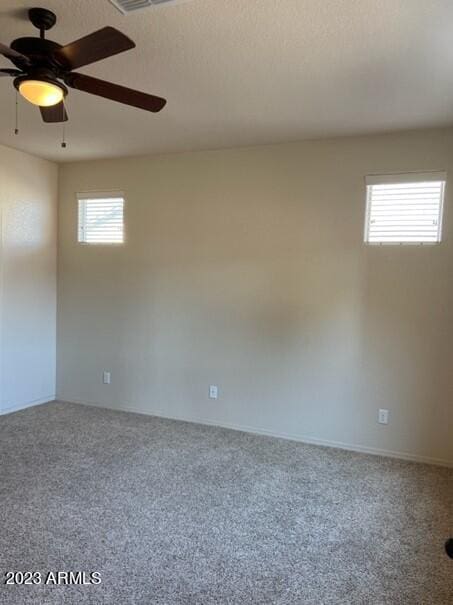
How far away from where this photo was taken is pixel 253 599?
192 centimetres

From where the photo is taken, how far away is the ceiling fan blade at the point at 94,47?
157 cm

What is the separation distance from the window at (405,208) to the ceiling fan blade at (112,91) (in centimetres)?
218

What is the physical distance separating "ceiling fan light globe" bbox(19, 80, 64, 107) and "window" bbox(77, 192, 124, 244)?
105 inches

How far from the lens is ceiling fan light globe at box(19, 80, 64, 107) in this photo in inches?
70.9

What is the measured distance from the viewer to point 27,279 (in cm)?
452

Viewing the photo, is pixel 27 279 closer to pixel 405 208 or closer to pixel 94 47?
pixel 94 47

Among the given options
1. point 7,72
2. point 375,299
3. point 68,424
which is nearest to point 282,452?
point 375,299

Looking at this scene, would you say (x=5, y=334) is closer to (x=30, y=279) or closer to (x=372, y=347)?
(x=30, y=279)

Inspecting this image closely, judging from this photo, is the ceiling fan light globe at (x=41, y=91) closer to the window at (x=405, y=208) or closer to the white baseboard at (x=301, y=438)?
the window at (x=405, y=208)

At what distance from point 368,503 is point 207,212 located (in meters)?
2.85

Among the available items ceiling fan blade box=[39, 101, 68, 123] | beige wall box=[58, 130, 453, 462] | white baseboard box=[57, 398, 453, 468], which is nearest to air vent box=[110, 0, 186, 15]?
ceiling fan blade box=[39, 101, 68, 123]

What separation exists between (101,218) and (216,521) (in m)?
3.40

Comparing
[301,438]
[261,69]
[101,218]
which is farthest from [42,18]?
[301,438]

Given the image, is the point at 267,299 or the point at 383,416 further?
the point at 267,299
